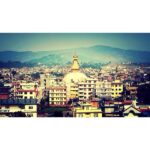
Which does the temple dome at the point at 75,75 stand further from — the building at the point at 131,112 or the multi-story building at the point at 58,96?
the building at the point at 131,112

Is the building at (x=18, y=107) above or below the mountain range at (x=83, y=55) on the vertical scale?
below

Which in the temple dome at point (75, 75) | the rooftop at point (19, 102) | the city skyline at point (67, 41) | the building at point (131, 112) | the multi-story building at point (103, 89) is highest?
the city skyline at point (67, 41)

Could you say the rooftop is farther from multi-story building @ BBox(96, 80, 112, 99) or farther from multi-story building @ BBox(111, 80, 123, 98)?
multi-story building @ BBox(111, 80, 123, 98)

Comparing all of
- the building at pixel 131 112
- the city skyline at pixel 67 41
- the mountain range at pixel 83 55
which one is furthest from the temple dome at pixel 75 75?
the building at pixel 131 112

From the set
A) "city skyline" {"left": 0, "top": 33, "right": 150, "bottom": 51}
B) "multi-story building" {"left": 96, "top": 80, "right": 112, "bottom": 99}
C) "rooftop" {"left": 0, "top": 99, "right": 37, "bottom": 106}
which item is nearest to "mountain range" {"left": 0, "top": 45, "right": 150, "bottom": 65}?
"city skyline" {"left": 0, "top": 33, "right": 150, "bottom": 51}
